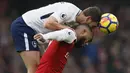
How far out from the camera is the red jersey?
6.52 m

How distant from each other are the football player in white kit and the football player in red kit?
0.37 m

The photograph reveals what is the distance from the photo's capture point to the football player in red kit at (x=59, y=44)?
6461 mm

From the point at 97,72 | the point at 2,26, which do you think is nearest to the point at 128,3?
the point at 97,72

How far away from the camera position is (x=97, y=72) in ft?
37.9

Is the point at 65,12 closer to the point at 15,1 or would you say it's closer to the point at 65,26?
the point at 65,26

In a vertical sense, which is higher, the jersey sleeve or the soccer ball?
the jersey sleeve

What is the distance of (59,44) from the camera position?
6512 mm

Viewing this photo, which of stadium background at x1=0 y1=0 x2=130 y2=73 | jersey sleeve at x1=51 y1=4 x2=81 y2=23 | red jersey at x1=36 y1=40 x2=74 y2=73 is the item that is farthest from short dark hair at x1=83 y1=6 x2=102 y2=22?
stadium background at x1=0 y1=0 x2=130 y2=73

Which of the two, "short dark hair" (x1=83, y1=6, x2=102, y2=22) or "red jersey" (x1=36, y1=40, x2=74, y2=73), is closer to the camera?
"red jersey" (x1=36, y1=40, x2=74, y2=73)

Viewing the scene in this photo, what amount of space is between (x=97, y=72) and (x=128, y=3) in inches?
58.3

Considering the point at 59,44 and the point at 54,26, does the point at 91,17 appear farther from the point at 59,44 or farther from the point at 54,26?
the point at 59,44

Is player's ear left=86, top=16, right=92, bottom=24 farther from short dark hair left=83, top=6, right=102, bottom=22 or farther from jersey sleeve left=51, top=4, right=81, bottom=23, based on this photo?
jersey sleeve left=51, top=4, right=81, bottom=23

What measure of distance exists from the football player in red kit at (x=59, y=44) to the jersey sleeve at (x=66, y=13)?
0.55 m

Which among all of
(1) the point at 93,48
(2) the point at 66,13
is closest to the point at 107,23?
(2) the point at 66,13
